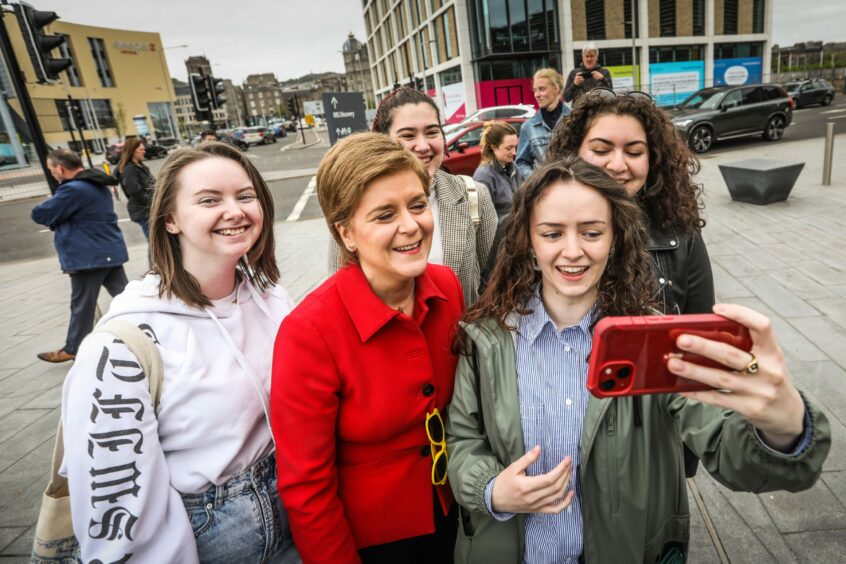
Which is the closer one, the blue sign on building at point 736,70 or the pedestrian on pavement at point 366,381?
the pedestrian on pavement at point 366,381

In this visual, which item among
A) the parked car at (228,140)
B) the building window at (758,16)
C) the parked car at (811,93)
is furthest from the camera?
the building window at (758,16)

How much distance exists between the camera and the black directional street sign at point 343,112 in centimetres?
1309

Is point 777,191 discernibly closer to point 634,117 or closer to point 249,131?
point 634,117

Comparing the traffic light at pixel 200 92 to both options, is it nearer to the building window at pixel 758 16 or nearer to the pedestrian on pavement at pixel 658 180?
the pedestrian on pavement at pixel 658 180

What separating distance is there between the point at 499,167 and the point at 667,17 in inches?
1328

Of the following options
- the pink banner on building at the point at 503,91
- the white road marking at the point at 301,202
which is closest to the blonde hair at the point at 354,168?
the white road marking at the point at 301,202

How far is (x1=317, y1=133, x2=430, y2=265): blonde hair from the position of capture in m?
1.39

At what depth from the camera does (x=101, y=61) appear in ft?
206

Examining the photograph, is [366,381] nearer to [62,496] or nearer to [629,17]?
[62,496]

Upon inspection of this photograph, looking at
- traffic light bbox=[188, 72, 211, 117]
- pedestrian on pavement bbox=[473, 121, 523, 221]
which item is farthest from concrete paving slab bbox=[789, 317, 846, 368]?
traffic light bbox=[188, 72, 211, 117]

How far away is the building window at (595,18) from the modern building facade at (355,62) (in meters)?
62.2

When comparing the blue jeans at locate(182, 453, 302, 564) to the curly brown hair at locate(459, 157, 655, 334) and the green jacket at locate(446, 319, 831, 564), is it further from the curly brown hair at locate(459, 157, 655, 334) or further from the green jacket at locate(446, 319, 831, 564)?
the curly brown hair at locate(459, 157, 655, 334)

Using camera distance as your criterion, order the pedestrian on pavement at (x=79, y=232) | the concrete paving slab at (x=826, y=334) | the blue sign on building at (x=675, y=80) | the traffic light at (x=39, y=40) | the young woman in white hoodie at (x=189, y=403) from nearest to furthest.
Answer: the young woman in white hoodie at (x=189, y=403) < the concrete paving slab at (x=826, y=334) < the pedestrian on pavement at (x=79, y=232) < the traffic light at (x=39, y=40) < the blue sign on building at (x=675, y=80)

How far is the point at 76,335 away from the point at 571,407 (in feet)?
17.5
